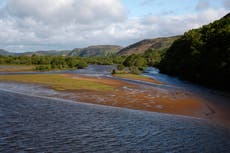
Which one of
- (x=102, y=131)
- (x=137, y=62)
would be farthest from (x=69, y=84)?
(x=137, y=62)

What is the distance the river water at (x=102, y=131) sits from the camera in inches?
643

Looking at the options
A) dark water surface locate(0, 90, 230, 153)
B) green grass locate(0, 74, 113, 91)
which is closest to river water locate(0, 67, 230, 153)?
dark water surface locate(0, 90, 230, 153)

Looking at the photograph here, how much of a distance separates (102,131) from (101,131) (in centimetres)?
7

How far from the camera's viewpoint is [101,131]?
19688mm

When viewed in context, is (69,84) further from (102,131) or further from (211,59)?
(102,131)

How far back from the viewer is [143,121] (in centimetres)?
2358

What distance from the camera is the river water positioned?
16328 millimetres

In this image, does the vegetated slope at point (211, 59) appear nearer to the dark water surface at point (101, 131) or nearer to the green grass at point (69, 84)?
the green grass at point (69, 84)

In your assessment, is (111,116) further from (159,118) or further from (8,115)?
(8,115)

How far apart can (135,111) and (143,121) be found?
452 cm

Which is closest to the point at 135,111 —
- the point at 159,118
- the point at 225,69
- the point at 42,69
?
the point at 159,118

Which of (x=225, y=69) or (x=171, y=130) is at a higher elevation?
(x=225, y=69)

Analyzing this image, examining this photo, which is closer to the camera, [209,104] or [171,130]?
[171,130]

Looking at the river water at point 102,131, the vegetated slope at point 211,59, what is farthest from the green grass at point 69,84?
the vegetated slope at point 211,59
